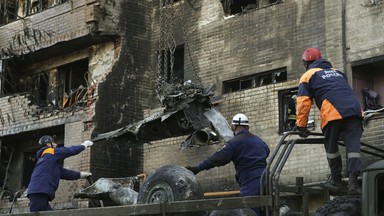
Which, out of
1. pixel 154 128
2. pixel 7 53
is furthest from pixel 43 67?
pixel 154 128

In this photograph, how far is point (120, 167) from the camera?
2061 centimetres

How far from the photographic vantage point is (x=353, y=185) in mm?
8109

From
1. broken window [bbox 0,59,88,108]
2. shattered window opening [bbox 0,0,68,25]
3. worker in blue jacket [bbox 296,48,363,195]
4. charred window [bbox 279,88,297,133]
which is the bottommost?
worker in blue jacket [bbox 296,48,363,195]

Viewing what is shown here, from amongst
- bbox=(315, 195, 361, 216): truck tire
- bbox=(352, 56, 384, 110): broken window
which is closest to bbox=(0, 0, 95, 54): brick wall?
bbox=(352, 56, 384, 110): broken window

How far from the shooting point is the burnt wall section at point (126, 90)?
20406mm

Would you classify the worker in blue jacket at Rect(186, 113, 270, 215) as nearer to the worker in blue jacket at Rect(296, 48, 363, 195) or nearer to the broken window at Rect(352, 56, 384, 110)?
the worker in blue jacket at Rect(296, 48, 363, 195)

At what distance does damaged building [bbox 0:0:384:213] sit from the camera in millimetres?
16688

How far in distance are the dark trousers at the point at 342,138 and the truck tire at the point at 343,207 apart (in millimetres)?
734

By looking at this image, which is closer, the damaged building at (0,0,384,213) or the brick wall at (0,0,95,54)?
the damaged building at (0,0,384,213)

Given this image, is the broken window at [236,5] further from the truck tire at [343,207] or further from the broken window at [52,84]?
the truck tire at [343,207]

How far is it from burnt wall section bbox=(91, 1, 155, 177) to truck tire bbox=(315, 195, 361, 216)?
496 inches

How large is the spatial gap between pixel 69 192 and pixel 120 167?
1.43m

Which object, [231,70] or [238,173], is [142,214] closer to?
[238,173]

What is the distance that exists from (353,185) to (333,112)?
98 centimetres
